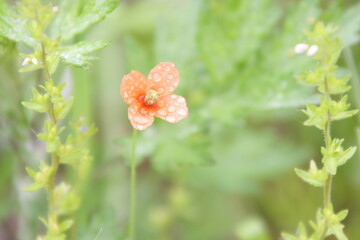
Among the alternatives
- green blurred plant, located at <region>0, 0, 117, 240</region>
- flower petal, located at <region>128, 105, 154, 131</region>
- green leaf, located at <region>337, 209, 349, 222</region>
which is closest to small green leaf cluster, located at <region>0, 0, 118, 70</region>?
green blurred plant, located at <region>0, 0, 117, 240</region>

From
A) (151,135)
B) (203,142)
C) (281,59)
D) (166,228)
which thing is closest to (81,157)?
(203,142)

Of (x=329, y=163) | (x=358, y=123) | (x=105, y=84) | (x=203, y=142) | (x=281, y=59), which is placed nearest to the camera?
(x=329, y=163)

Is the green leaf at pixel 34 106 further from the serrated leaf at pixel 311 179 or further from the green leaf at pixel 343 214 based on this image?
the green leaf at pixel 343 214

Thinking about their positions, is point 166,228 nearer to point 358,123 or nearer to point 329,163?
point 358,123

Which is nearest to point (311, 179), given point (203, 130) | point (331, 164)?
point (331, 164)

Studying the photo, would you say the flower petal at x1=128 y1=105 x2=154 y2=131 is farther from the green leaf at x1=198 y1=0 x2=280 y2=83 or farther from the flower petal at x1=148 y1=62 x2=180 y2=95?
the green leaf at x1=198 y1=0 x2=280 y2=83

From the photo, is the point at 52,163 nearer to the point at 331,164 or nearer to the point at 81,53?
the point at 81,53
